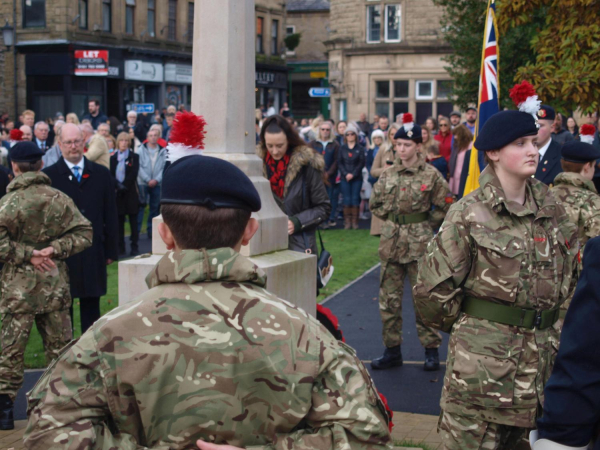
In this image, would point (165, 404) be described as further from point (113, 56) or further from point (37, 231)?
point (113, 56)

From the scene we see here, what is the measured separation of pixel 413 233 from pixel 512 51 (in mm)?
14059

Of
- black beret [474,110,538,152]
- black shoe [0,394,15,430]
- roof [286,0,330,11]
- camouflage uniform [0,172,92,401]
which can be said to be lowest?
black shoe [0,394,15,430]

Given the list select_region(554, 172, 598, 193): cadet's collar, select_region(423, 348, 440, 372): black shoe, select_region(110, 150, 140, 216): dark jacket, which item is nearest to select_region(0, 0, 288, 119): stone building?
select_region(110, 150, 140, 216): dark jacket

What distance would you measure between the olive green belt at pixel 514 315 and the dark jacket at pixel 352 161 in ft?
47.7

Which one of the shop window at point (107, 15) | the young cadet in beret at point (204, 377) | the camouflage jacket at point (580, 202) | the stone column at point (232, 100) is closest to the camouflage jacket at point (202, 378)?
the young cadet in beret at point (204, 377)

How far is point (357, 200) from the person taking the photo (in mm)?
18969

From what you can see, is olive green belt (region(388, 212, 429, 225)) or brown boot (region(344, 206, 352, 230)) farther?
brown boot (region(344, 206, 352, 230))

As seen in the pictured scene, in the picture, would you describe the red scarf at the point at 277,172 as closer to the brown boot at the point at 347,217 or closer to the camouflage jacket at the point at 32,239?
the camouflage jacket at the point at 32,239

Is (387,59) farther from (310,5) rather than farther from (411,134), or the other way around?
(411,134)

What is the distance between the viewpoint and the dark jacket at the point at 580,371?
2.30m

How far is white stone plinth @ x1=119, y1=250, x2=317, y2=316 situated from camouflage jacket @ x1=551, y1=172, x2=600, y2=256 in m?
1.90

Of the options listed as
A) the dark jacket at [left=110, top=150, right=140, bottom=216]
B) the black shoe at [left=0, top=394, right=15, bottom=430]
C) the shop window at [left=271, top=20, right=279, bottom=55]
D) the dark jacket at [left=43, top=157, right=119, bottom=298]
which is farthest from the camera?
the shop window at [left=271, top=20, right=279, bottom=55]

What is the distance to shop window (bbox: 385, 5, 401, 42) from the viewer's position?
136 ft

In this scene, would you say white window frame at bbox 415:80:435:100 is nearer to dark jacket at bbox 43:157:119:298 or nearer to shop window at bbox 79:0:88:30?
shop window at bbox 79:0:88:30
